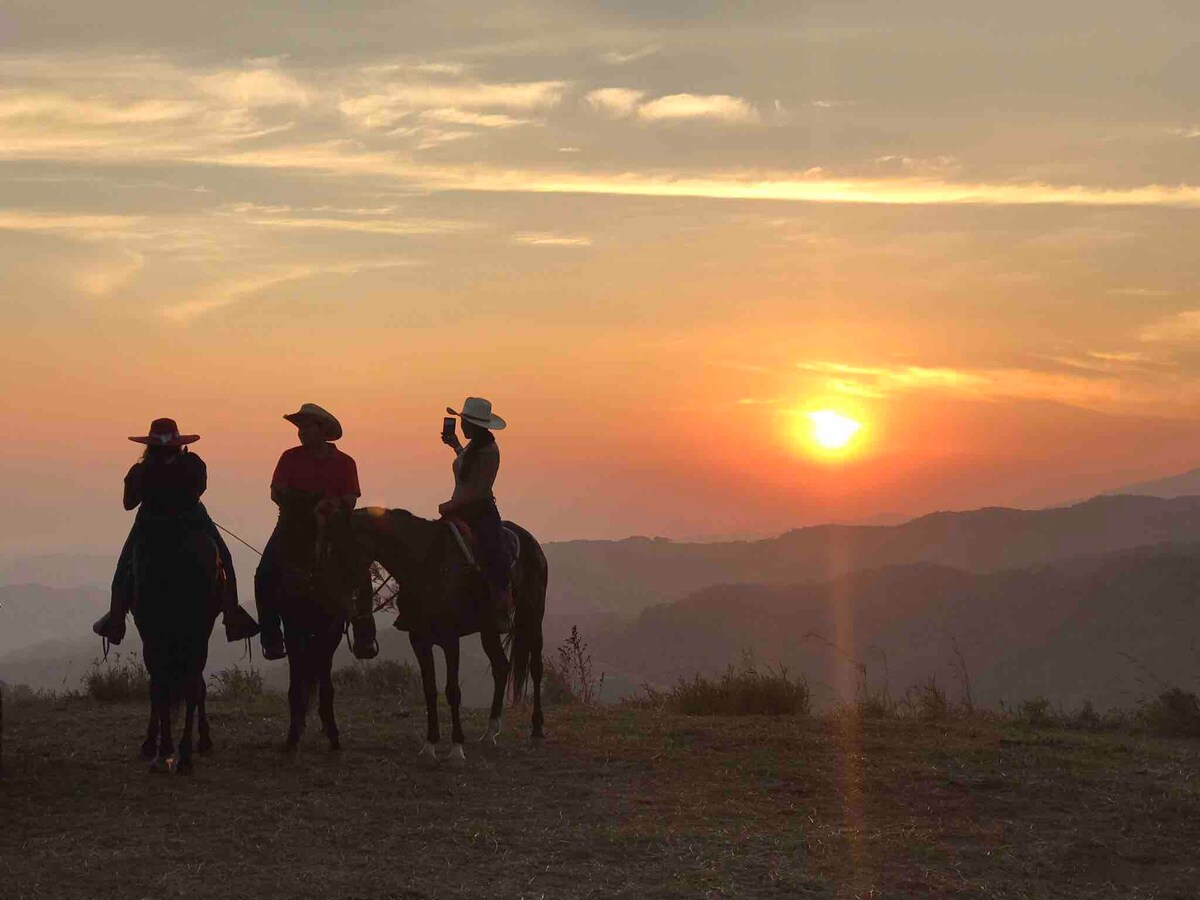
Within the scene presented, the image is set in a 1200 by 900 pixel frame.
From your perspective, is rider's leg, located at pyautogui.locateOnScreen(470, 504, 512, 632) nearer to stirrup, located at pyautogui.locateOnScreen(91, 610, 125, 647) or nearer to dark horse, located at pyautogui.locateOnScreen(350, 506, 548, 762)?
dark horse, located at pyautogui.locateOnScreen(350, 506, 548, 762)

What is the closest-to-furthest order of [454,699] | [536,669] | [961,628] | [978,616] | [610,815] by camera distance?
[610,815] < [454,699] < [536,669] < [961,628] < [978,616]

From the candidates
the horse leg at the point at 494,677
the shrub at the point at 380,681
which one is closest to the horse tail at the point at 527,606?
the horse leg at the point at 494,677

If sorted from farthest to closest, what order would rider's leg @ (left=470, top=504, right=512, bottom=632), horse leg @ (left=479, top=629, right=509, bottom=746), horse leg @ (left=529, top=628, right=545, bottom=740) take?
horse leg @ (left=529, top=628, right=545, bottom=740) → horse leg @ (left=479, top=629, right=509, bottom=746) → rider's leg @ (left=470, top=504, right=512, bottom=632)

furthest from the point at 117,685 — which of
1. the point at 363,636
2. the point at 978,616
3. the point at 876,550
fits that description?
the point at 876,550

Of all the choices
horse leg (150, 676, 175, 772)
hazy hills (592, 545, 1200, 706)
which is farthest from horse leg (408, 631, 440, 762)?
hazy hills (592, 545, 1200, 706)

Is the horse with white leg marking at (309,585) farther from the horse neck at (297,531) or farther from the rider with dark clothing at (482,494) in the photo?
the rider with dark clothing at (482,494)

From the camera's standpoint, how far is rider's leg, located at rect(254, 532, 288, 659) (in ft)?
36.2

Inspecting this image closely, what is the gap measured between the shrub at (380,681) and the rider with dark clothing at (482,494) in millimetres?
4516

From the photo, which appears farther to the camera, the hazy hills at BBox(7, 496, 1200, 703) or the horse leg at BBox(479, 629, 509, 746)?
the hazy hills at BBox(7, 496, 1200, 703)

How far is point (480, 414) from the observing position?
12.0 meters

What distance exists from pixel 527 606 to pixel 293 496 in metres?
3.14

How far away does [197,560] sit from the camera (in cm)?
1044

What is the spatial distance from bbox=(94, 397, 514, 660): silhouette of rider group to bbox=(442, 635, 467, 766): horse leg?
588 mm

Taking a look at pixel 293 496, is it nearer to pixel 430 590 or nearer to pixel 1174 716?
pixel 430 590
